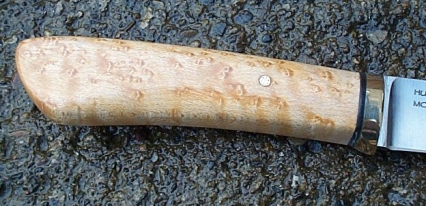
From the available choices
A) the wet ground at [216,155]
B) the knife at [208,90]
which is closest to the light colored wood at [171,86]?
the knife at [208,90]

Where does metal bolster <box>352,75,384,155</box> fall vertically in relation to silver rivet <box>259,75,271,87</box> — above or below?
below

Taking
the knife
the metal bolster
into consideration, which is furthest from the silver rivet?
the metal bolster

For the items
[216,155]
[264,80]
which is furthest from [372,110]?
[216,155]

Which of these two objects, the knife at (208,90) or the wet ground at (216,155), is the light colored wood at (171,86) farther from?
the wet ground at (216,155)

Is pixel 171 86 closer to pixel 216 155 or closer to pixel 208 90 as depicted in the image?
pixel 208 90

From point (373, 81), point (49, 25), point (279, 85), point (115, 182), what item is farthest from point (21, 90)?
point (373, 81)

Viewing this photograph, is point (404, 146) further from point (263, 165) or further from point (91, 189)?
point (91, 189)

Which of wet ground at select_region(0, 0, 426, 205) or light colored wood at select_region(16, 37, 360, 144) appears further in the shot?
wet ground at select_region(0, 0, 426, 205)

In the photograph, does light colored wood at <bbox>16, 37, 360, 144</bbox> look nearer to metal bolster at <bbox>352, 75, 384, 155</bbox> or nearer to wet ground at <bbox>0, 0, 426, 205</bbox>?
metal bolster at <bbox>352, 75, 384, 155</bbox>

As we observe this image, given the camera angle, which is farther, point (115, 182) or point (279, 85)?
point (115, 182)
